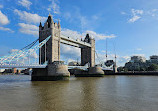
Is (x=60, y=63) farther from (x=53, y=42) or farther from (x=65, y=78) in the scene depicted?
(x=53, y=42)

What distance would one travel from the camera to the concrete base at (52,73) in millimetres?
35406

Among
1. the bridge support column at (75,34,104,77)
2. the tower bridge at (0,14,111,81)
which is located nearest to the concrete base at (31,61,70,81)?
the tower bridge at (0,14,111,81)

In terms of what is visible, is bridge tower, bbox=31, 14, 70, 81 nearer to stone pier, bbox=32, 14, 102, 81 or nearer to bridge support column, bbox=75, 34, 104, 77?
stone pier, bbox=32, 14, 102, 81

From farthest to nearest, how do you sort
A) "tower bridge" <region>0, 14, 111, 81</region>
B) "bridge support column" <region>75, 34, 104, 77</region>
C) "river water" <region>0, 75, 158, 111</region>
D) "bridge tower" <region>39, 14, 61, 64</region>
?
"bridge support column" <region>75, 34, 104, 77</region>, "bridge tower" <region>39, 14, 61, 64</region>, "tower bridge" <region>0, 14, 111, 81</region>, "river water" <region>0, 75, 158, 111</region>

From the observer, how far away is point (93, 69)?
5850 centimetres

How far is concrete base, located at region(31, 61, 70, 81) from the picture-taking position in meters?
35.4

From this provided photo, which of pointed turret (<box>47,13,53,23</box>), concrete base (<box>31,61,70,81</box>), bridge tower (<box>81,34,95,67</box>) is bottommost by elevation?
concrete base (<box>31,61,70,81</box>)

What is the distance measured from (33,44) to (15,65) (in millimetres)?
13323

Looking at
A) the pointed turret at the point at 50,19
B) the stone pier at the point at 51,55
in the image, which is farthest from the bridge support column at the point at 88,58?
the pointed turret at the point at 50,19

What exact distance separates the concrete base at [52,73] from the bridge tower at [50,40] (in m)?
4.53

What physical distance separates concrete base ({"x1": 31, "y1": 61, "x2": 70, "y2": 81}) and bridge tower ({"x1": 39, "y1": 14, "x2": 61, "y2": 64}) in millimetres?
4534

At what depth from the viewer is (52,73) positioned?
35438 mm

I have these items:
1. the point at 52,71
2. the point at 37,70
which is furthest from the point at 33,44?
the point at 52,71

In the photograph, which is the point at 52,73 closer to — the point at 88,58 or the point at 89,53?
the point at 88,58
